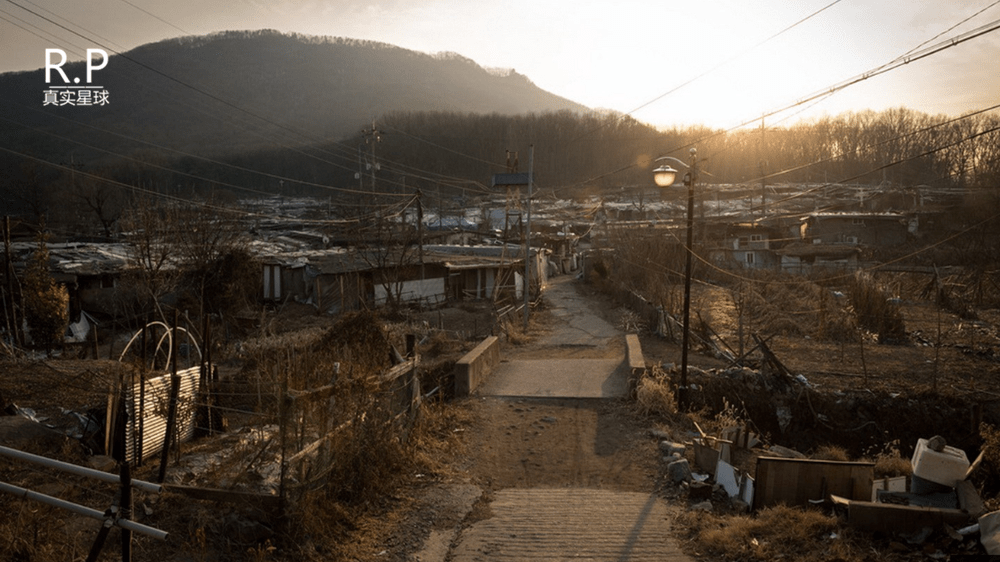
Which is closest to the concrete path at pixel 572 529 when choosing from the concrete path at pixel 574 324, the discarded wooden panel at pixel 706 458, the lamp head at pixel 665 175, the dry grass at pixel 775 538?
the dry grass at pixel 775 538

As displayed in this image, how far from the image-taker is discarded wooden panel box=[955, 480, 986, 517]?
6.45 m

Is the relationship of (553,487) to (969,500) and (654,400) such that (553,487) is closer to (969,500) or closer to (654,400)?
(654,400)

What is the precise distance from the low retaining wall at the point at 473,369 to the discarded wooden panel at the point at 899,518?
748 centimetres

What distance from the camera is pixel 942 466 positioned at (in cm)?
730

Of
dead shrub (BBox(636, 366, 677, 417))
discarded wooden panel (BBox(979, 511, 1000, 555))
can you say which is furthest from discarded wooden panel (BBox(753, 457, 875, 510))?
dead shrub (BBox(636, 366, 677, 417))

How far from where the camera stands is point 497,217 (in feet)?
237

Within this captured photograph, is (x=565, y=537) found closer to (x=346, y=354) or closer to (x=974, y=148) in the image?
(x=346, y=354)

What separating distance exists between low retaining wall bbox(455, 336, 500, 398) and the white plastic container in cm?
747

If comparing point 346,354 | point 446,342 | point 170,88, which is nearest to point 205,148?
point 170,88

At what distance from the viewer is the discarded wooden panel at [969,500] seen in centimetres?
Answer: 645

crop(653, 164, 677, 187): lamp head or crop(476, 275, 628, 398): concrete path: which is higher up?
crop(653, 164, 677, 187): lamp head

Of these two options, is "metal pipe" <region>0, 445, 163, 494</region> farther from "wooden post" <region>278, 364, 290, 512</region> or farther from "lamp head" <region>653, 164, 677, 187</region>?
"lamp head" <region>653, 164, 677, 187</region>

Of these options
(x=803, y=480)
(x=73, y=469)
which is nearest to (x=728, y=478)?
(x=803, y=480)

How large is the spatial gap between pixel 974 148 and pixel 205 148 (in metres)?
115
